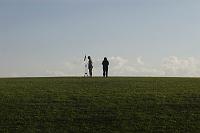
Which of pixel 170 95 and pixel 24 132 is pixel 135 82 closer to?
pixel 170 95

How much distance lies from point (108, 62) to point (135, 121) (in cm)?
2369

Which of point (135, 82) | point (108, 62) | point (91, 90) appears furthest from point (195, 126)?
point (108, 62)

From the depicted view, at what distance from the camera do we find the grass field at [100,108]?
27094mm

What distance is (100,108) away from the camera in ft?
101

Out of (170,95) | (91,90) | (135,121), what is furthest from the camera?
(91,90)

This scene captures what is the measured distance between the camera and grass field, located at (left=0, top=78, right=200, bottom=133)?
27.1 m

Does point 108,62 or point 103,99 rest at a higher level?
point 108,62

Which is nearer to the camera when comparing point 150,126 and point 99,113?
point 150,126

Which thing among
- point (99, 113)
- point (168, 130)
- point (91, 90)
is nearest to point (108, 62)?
point (91, 90)

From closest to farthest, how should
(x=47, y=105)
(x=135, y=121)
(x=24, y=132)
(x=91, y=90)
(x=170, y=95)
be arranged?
(x=24, y=132)
(x=135, y=121)
(x=47, y=105)
(x=170, y=95)
(x=91, y=90)

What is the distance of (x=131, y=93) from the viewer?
1394 inches

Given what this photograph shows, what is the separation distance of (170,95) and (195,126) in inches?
307

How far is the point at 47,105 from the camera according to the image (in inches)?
1242

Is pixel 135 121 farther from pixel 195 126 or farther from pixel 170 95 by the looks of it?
pixel 170 95
